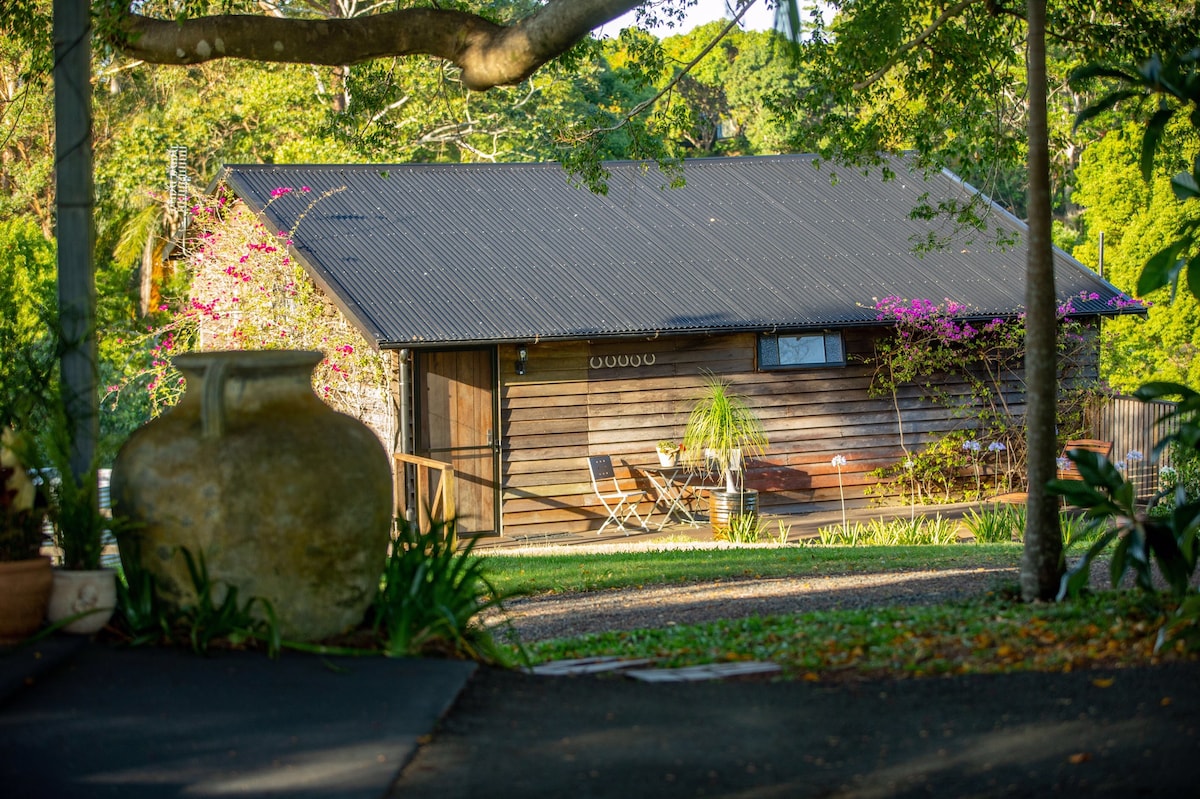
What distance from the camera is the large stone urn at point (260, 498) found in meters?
5.35

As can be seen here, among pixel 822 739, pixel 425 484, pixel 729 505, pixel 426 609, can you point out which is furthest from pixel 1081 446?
pixel 822 739

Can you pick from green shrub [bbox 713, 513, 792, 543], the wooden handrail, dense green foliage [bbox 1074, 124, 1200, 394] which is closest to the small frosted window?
green shrub [bbox 713, 513, 792, 543]

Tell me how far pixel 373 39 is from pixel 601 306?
873cm

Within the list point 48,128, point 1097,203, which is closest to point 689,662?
point 1097,203

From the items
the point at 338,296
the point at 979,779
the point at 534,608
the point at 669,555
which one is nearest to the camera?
the point at 979,779

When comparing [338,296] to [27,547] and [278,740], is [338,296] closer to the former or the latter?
[27,547]

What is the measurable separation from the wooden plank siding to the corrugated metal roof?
647mm

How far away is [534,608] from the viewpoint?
952cm

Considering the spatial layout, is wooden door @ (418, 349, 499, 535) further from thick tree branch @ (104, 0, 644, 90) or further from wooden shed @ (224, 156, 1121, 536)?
thick tree branch @ (104, 0, 644, 90)

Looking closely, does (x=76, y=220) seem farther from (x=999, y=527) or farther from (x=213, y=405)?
(x=999, y=527)

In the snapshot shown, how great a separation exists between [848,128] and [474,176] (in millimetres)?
10137

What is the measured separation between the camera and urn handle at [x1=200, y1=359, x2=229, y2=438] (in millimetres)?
5488

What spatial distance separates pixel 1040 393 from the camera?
22.4 feet

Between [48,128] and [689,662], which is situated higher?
[48,128]
